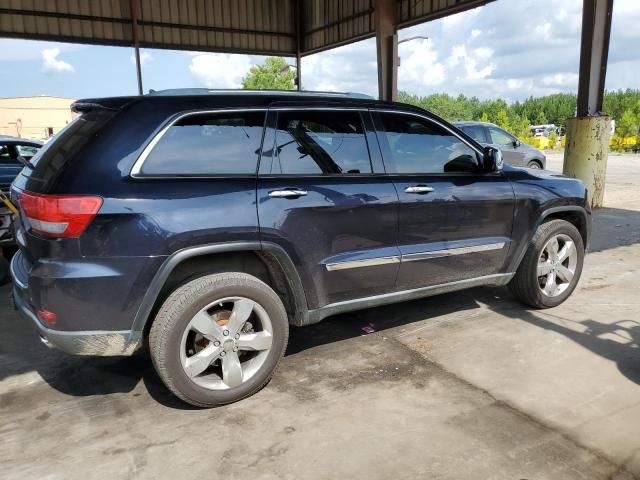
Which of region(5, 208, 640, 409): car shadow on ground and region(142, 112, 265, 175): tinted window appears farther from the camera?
region(5, 208, 640, 409): car shadow on ground

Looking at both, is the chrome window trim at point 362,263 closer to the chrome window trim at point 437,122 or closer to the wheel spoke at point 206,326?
the wheel spoke at point 206,326

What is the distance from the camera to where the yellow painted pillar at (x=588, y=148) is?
9.04 metres

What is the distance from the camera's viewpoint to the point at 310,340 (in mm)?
4035

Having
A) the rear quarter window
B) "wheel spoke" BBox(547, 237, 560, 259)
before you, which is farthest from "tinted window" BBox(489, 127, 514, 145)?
the rear quarter window

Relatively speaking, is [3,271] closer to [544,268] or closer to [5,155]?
[5,155]

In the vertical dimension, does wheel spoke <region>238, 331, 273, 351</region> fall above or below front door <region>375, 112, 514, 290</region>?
below

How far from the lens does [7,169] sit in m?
7.45

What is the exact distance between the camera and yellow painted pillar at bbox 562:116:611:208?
9.04 meters

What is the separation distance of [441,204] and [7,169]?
665 centimetres

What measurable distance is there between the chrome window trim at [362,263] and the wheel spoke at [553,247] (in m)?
1.72

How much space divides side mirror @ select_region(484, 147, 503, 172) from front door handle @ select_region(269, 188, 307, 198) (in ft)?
5.41

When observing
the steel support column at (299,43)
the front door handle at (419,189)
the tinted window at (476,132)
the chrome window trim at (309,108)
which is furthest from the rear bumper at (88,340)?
the steel support column at (299,43)

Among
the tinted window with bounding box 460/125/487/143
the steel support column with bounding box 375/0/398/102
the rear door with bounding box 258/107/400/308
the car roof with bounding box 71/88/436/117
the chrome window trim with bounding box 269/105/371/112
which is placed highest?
the steel support column with bounding box 375/0/398/102

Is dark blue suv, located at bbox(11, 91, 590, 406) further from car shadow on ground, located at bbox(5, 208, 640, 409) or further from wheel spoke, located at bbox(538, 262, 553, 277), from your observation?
wheel spoke, located at bbox(538, 262, 553, 277)
